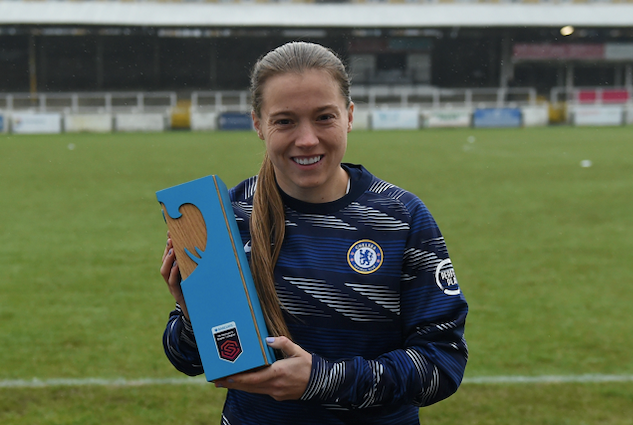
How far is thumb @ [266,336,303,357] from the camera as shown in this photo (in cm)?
147

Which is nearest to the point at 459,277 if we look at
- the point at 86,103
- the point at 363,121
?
the point at 363,121

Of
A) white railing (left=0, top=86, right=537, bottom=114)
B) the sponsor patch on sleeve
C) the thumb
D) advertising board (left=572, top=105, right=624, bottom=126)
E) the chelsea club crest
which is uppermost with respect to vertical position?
white railing (left=0, top=86, right=537, bottom=114)

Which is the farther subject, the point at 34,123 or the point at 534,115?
the point at 534,115

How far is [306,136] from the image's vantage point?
1660 millimetres

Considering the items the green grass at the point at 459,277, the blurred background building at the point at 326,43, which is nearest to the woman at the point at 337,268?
the green grass at the point at 459,277

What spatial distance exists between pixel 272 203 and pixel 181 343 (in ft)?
1.44

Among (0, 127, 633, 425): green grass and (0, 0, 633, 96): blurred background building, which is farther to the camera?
(0, 0, 633, 96): blurred background building

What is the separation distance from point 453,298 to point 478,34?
137 ft

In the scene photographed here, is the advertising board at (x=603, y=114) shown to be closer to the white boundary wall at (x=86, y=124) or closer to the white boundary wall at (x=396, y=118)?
the white boundary wall at (x=396, y=118)

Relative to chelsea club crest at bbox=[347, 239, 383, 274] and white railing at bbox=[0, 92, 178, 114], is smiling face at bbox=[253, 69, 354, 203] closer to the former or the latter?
chelsea club crest at bbox=[347, 239, 383, 274]

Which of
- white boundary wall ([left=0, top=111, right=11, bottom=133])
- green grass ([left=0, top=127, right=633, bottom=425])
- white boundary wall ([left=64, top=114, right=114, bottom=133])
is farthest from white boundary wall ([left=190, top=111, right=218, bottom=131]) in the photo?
green grass ([left=0, top=127, right=633, bottom=425])

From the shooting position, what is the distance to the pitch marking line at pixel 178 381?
412cm

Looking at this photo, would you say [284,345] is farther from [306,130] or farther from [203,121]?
[203,121]

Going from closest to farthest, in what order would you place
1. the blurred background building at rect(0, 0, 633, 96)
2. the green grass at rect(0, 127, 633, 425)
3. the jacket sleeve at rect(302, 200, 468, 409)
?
the jacket sleeve at rect(302, 200, 468, 409) → the green grass at rect(0, 127, 633, 425) → the blurred background building at rect(0, 0, 633, 96)
